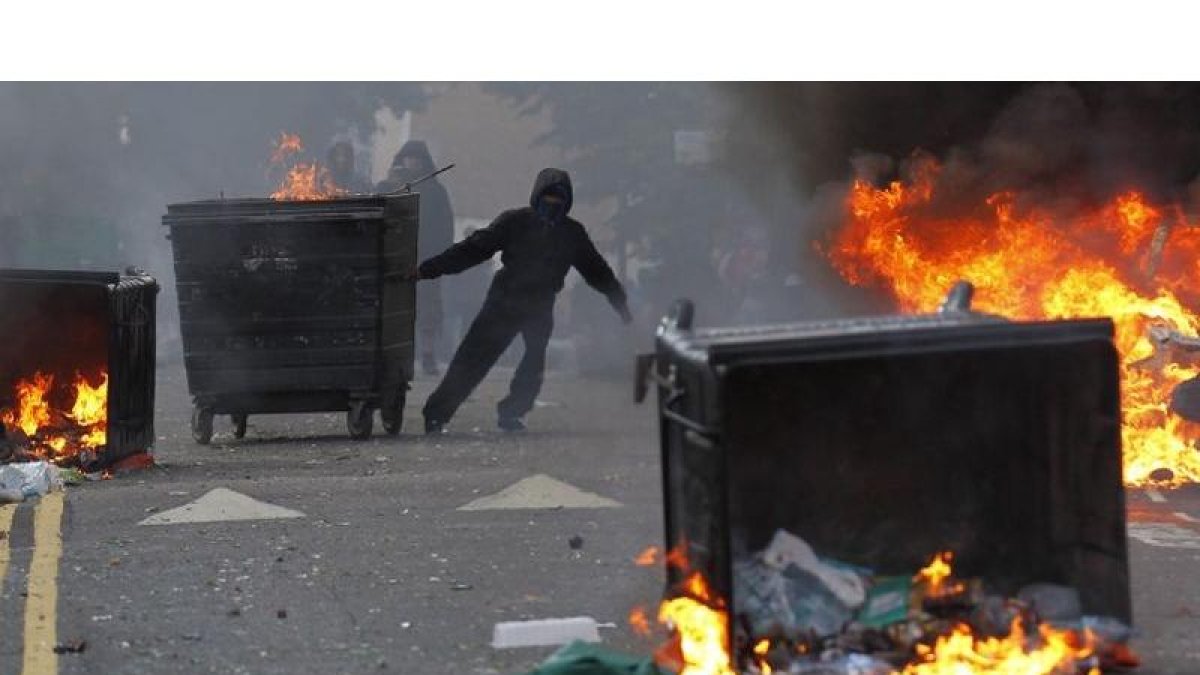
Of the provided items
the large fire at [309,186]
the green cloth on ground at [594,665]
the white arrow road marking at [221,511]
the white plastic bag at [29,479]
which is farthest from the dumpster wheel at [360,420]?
the green cloth on ground at [594,665]

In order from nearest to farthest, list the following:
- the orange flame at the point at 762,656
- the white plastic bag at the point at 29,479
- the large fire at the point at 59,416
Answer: the orange flame at the point at 762,656 < the white plastic bag at the point at 29,479 < the large fire at the point at 59,416

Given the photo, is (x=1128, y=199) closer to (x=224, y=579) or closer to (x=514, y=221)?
(x=514, y=221)

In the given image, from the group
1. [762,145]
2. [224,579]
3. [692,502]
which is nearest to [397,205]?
[762,145]

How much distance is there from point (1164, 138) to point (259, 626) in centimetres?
703

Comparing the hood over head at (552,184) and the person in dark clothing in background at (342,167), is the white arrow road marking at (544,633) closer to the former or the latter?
the hood over head at (552,184)

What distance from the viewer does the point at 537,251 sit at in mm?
14633

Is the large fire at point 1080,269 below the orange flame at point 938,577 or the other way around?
the other way around

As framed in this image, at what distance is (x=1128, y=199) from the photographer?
12.5 m

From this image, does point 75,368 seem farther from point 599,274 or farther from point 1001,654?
point 1001,654

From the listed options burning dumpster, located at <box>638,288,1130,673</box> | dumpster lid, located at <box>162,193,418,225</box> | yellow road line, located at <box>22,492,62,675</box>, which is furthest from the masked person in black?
burning dumpster, located at <box>638,288,1130,673</box>

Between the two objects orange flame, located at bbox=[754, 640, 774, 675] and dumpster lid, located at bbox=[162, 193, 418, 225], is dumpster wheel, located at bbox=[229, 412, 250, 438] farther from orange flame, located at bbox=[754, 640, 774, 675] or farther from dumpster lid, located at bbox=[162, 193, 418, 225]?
orange flame, located at bbox=[754, 640, 774, 675]

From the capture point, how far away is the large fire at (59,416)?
41.4 ft

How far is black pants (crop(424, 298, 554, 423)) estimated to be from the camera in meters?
14.8

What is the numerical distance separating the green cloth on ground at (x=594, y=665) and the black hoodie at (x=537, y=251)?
7.82m
